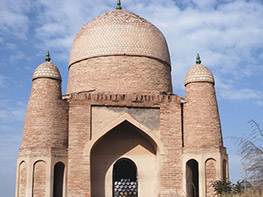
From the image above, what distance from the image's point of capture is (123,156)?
41.2 feet

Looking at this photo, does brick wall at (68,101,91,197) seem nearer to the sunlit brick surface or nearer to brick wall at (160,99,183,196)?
the sunlit brick surface

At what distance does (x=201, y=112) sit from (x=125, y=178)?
122 inches

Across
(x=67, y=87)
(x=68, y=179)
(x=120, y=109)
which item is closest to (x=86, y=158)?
(x=68, y=179)

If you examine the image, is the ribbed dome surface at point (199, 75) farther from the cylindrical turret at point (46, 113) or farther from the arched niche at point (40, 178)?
the arched niche at point (40, 178)

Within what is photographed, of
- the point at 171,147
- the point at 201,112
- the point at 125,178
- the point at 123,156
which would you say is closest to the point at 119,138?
the point at 123,156

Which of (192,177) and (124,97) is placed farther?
(192,177)

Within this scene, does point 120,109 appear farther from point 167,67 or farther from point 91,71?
point 167,67

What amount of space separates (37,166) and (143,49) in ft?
17.8

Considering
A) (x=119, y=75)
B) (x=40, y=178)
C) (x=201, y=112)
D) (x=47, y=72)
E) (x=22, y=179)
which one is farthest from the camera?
(x=119, y=75)

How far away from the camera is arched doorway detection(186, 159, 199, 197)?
12.2 metres

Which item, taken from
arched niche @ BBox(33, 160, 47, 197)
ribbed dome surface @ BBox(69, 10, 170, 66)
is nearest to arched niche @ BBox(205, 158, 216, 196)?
ribbed dome surface @ BBox(69, 10, 170, 66)

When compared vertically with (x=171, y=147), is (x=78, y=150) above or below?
below

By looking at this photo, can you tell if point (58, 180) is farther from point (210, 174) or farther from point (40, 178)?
point (210, 174)

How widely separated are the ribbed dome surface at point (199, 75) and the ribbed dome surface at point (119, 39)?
1693 millimetres
